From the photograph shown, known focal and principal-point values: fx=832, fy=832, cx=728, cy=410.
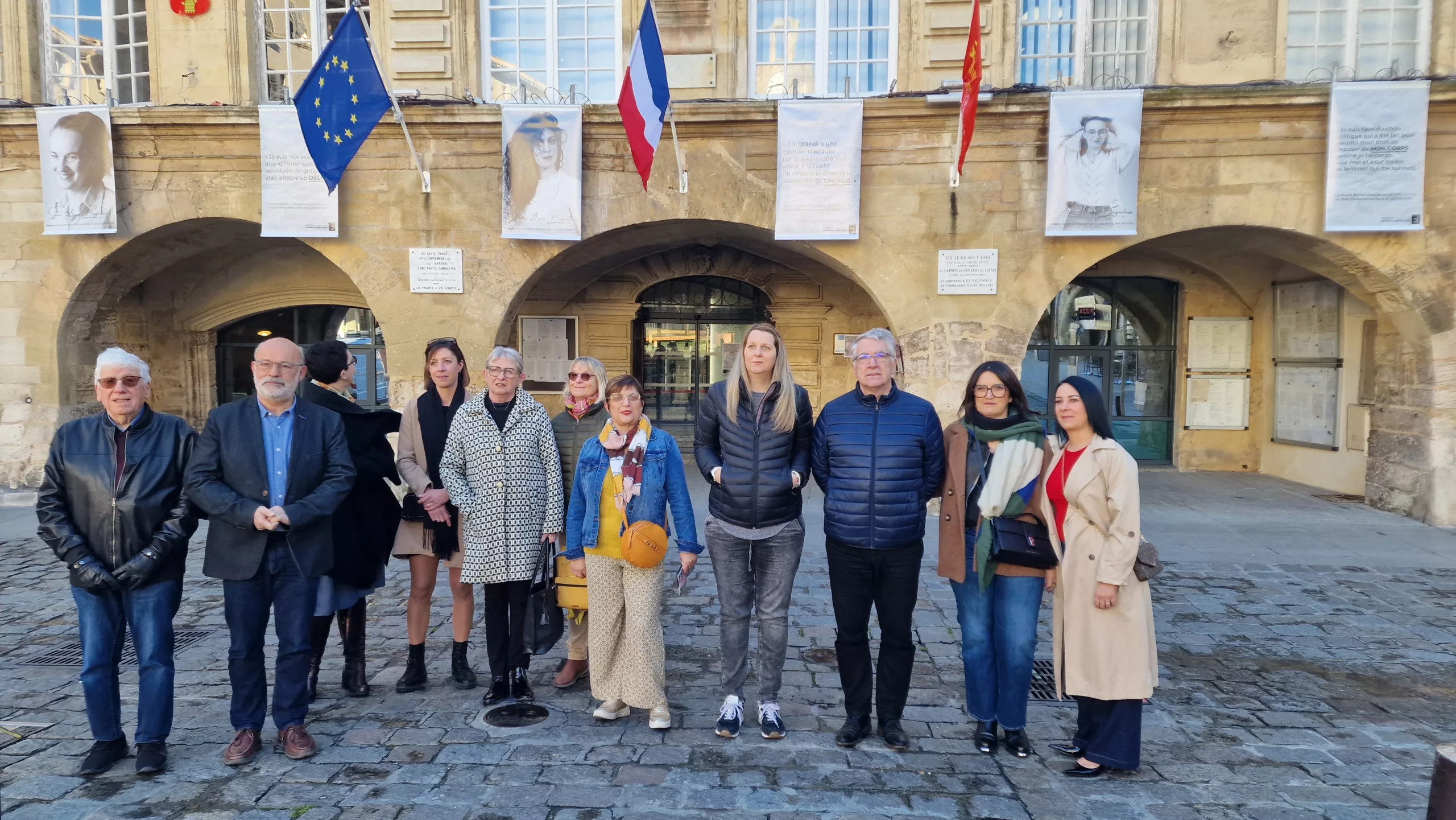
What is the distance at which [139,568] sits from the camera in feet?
11.5

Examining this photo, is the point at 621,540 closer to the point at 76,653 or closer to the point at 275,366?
the point at 275,366

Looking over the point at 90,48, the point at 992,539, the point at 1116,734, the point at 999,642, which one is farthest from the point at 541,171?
the point at 1116,734

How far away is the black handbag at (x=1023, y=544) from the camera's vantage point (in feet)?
12.0

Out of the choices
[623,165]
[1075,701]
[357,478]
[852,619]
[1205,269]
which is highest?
[623,165]

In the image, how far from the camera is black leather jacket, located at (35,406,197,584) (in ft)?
11.6

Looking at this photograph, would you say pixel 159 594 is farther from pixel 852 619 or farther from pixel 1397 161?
pixel 1397 161

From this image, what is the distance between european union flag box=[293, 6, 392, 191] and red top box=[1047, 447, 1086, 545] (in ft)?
22.7

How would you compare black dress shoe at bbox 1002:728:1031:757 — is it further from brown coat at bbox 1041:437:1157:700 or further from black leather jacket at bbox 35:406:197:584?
black leather jacket at bbox 35:406:197:584

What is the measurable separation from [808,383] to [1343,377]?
6756 millimetres

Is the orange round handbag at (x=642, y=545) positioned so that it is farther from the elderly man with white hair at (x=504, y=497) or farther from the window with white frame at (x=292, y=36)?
the window with white frame at (x=292, y=36)

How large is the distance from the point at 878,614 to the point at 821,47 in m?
7.25

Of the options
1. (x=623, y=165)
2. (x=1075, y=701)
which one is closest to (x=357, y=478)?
(x=1075, y=701)

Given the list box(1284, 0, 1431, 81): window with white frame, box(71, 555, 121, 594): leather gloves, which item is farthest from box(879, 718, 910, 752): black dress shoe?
box(1284, 0, 1431, 81): window with white frame

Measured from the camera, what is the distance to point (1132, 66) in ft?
29.8
